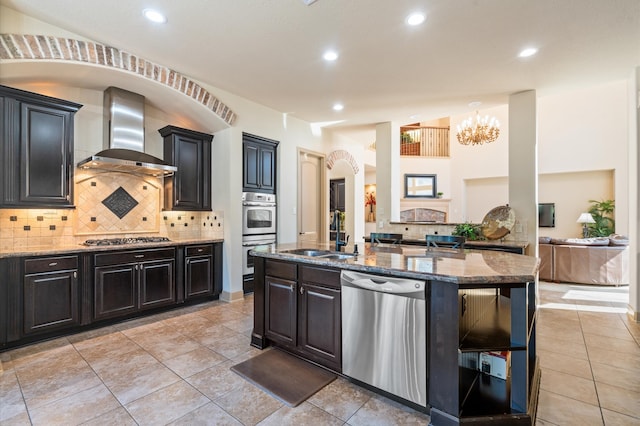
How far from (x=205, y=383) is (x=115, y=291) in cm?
184

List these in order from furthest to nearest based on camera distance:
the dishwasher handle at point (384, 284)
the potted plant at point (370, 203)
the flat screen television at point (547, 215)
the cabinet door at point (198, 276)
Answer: the potted plant at point (370, 203), the flat screen television at point (547, 215), the cabinet door at point (198, 276), the dishwasher handle at point (384, 284)

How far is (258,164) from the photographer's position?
4762 millimetres

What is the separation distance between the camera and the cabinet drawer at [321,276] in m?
2.24

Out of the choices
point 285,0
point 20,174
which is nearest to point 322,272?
point 285,0

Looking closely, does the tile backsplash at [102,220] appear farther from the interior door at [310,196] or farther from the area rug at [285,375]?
the area rug at [285,375]

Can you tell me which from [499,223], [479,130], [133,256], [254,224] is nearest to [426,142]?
[479,130]

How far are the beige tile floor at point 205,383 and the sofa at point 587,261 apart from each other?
2.27 meters

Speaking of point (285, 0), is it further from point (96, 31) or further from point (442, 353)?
point (442, 353)

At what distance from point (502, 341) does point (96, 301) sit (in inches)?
147

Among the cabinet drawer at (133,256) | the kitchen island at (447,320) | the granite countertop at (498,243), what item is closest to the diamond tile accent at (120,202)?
the cabinet drawer at (133,256)

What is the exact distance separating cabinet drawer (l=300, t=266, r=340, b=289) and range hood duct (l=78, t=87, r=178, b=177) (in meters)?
2.48

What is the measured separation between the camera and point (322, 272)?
2316 millimetres

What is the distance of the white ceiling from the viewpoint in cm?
246

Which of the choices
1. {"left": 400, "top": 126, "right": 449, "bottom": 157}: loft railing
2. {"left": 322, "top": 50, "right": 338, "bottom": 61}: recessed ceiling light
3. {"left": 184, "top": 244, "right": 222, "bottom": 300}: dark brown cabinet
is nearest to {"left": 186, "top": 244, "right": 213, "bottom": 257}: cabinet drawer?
{"left": 184, "top": 244, "right": 222, "bottom": 300}: dark brown cabinet
